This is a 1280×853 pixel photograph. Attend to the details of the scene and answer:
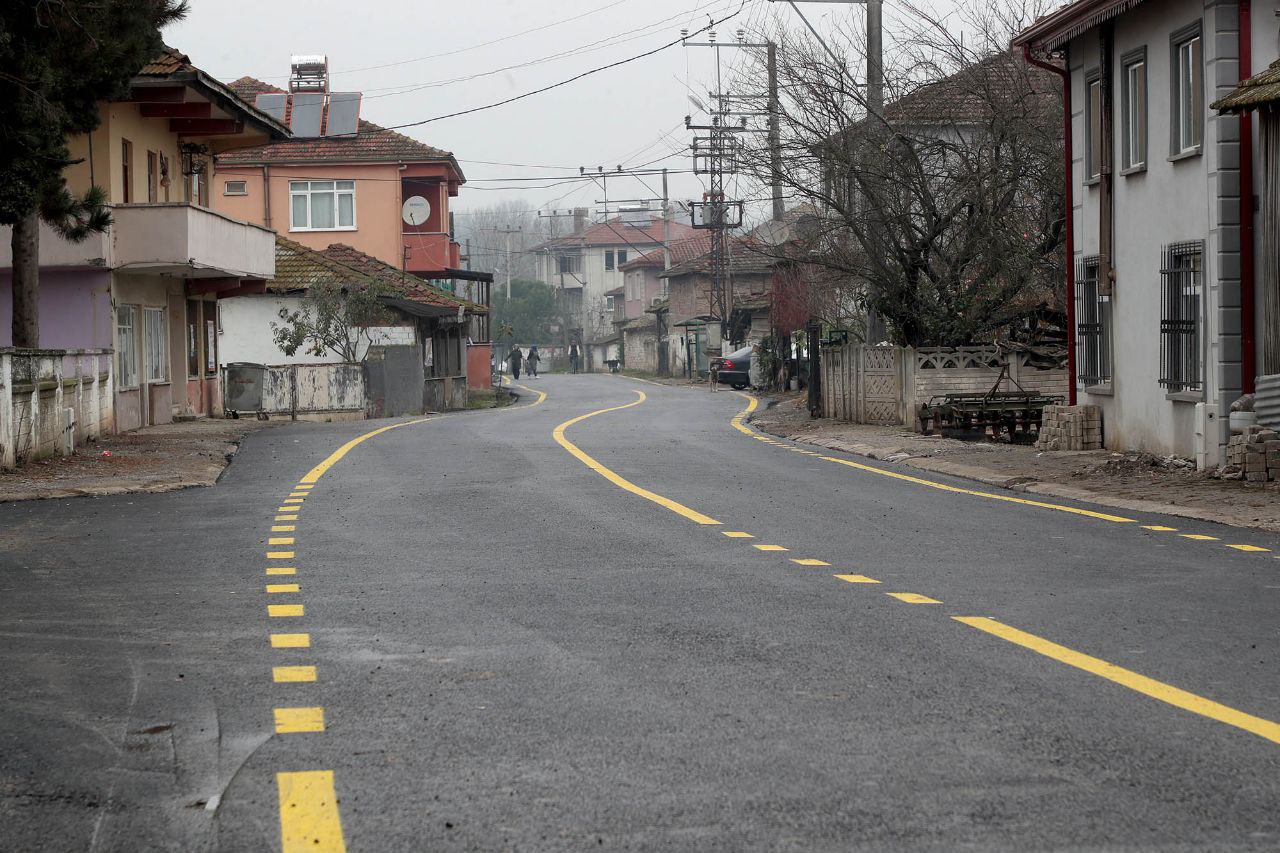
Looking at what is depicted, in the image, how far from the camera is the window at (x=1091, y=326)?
851 inches

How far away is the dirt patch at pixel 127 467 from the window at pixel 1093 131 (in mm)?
11873

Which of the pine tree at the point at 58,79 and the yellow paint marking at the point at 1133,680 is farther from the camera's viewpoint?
the pine tree at the point at 58,79

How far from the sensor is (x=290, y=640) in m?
7.95

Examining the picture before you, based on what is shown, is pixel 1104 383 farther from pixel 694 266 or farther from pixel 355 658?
pixel 694 266

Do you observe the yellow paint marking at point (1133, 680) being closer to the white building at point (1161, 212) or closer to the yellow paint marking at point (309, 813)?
the yellow paint marking at point (309, 813)

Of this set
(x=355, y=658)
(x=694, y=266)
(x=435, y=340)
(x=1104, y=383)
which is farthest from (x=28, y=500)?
(x=694, y=266)

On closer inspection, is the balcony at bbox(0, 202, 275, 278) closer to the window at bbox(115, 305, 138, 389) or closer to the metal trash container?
the window at bbox(115, 305, 138, 389)

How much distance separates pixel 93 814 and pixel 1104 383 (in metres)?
18.4

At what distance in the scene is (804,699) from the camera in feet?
20.9

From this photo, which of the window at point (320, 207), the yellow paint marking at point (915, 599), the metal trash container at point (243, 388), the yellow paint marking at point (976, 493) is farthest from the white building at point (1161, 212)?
the window at point (320, 207)

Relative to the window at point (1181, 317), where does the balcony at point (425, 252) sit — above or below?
above

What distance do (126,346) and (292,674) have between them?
84.9ft

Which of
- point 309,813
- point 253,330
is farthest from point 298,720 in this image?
point 253,330

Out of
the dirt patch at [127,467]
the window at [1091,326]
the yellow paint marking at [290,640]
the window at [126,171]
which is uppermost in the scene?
the window at [126,171]
